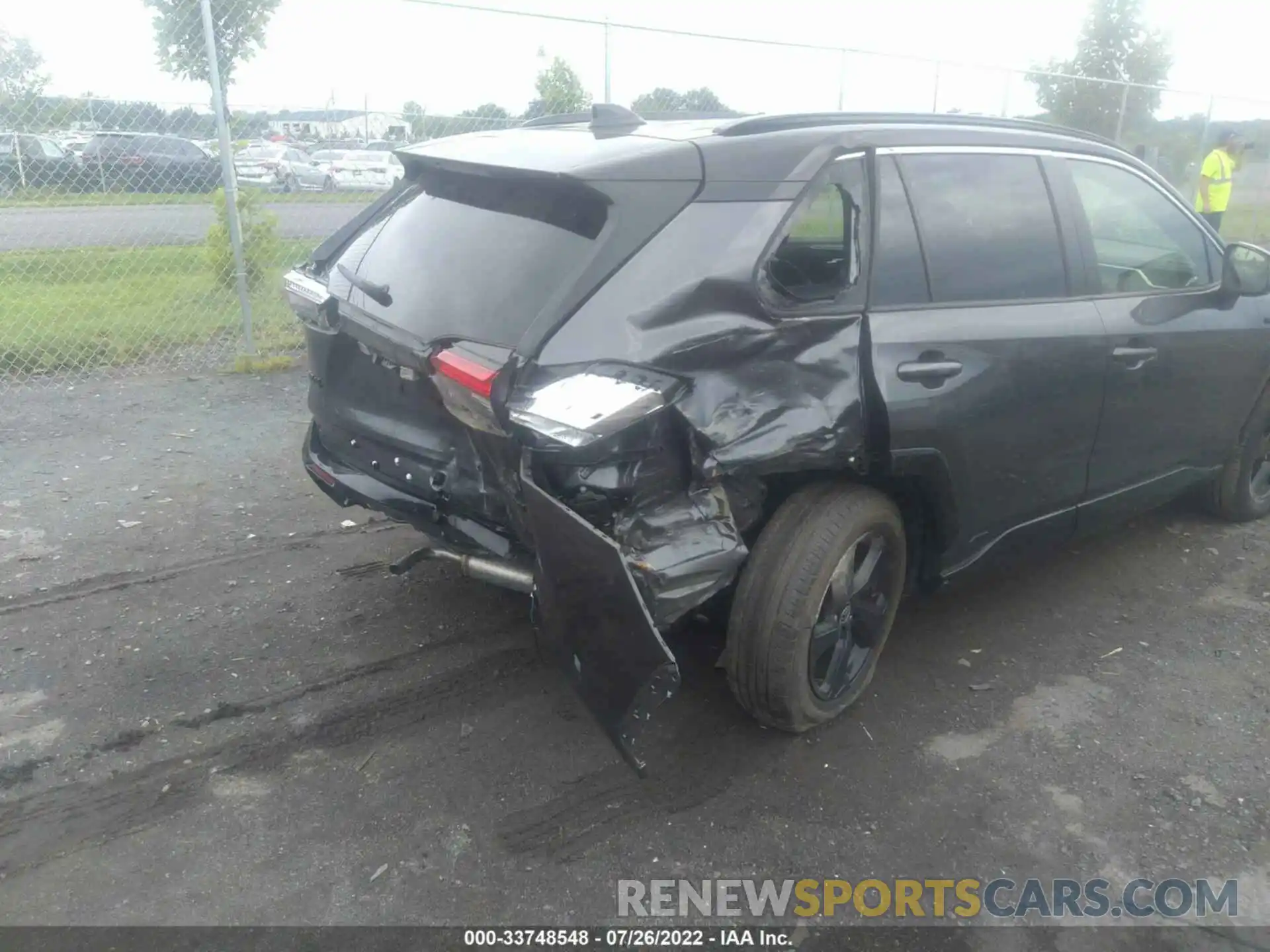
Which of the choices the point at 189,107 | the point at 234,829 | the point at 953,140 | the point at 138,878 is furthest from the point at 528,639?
the point at 189,107

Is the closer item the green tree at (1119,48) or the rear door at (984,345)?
the rear door at (984,345)

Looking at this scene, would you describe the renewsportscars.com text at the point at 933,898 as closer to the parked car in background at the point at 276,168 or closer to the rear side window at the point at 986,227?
the rear side window at the point at 986,227

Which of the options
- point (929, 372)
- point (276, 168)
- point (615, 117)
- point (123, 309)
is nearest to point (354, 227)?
point (615, 117)

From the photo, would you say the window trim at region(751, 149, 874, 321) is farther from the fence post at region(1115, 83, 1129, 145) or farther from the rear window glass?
the fence post at region(1115, 83, 1129, 145)

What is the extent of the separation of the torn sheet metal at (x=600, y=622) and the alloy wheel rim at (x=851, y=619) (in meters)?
0.74

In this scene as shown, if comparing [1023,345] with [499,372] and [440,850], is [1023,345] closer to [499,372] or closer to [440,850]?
[499,372]

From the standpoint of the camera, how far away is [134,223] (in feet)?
22.8

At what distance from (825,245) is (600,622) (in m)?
1.37

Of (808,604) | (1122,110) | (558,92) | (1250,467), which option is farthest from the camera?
(1122,110)

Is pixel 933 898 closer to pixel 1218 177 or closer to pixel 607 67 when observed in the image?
pixel 607 67

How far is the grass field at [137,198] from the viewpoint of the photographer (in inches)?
248

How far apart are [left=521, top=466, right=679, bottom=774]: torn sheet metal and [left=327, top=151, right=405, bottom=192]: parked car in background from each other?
5840 millimetres

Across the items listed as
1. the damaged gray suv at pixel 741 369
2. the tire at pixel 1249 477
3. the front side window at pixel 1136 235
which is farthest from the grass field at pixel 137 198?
the tire at pixel 1249 477

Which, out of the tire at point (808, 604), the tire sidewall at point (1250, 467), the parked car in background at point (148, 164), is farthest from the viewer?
the parked car in background at point (148, 164)
